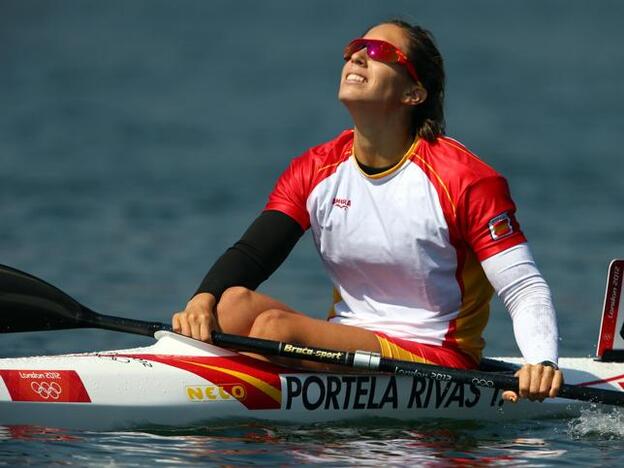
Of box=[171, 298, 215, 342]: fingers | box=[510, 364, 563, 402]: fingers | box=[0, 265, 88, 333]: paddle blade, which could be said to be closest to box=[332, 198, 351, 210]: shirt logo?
box=[171, 298, 215, 342]: fingers

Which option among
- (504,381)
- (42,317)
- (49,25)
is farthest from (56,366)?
(49,25)

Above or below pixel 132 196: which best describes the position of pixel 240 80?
above

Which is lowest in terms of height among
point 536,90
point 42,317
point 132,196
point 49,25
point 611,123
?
point 42,317

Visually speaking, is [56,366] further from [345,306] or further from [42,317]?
[345,306]

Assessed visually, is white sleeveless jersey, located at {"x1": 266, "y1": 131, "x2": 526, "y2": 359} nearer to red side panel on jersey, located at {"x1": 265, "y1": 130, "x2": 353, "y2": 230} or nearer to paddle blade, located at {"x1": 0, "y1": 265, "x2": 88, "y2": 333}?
red side panel on jersey, located at {"x1": 265, "y1": 130, "x2": 353, "y2": 230}

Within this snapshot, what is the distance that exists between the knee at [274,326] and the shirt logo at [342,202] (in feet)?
2.05

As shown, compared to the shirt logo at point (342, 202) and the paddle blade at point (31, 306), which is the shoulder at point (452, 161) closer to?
the shirt logo at point (342, 202)

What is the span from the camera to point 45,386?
7035 mm

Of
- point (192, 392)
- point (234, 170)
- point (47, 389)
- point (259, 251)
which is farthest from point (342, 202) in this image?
point (234, 170)

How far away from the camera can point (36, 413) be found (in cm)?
702

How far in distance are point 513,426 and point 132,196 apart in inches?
416

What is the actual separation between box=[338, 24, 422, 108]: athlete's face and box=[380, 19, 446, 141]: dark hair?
0.21 ft

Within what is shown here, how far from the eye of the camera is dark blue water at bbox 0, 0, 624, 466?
726cm

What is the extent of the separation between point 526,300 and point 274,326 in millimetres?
1217
